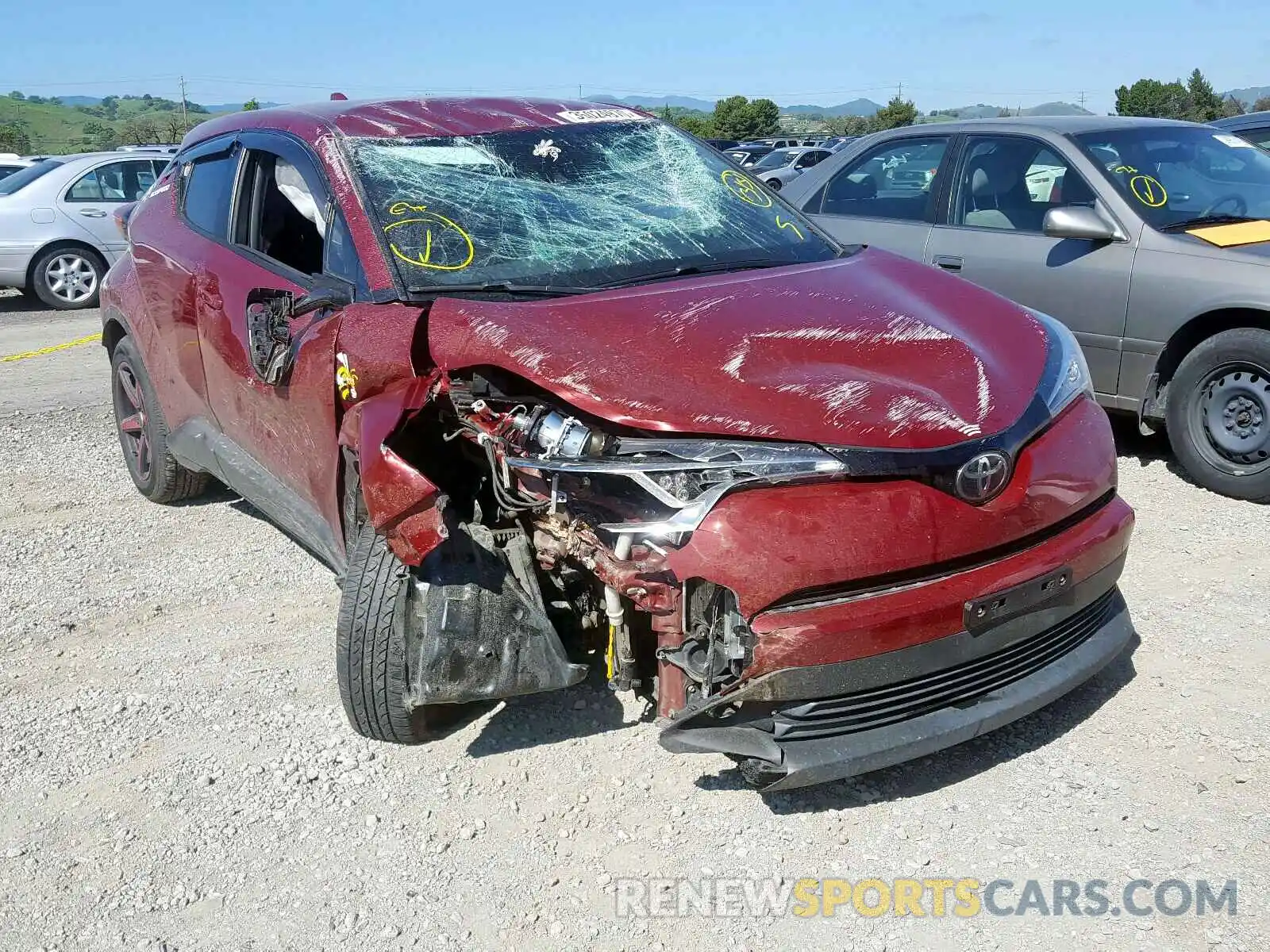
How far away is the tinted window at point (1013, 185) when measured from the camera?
5.61 metres

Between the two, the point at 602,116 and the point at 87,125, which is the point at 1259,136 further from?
the point at 87,125

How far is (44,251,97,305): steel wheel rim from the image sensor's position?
1171 cm

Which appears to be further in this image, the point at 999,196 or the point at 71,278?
the point at 71,278

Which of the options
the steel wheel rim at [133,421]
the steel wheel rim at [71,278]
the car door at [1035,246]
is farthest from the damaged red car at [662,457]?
the steel wheel rim at [71,278]

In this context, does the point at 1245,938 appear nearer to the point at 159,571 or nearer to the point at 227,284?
the point at 227,284

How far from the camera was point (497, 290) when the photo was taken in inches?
130

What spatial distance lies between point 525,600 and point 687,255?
4.39ft

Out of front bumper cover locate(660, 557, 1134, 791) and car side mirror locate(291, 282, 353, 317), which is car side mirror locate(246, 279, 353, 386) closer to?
car side mirror locate(291, 282, 353, 317)

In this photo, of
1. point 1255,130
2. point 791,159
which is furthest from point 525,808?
point 791,159

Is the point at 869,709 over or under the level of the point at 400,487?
under

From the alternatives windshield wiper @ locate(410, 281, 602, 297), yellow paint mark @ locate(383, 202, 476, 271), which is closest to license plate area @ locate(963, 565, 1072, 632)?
windshield wiper @ locate(410, 281, 602, 297)

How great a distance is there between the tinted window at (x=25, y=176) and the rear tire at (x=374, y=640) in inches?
423

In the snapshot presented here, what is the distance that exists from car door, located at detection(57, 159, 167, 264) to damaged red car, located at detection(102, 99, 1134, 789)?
29.6 ft

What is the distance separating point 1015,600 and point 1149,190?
3.58 m
